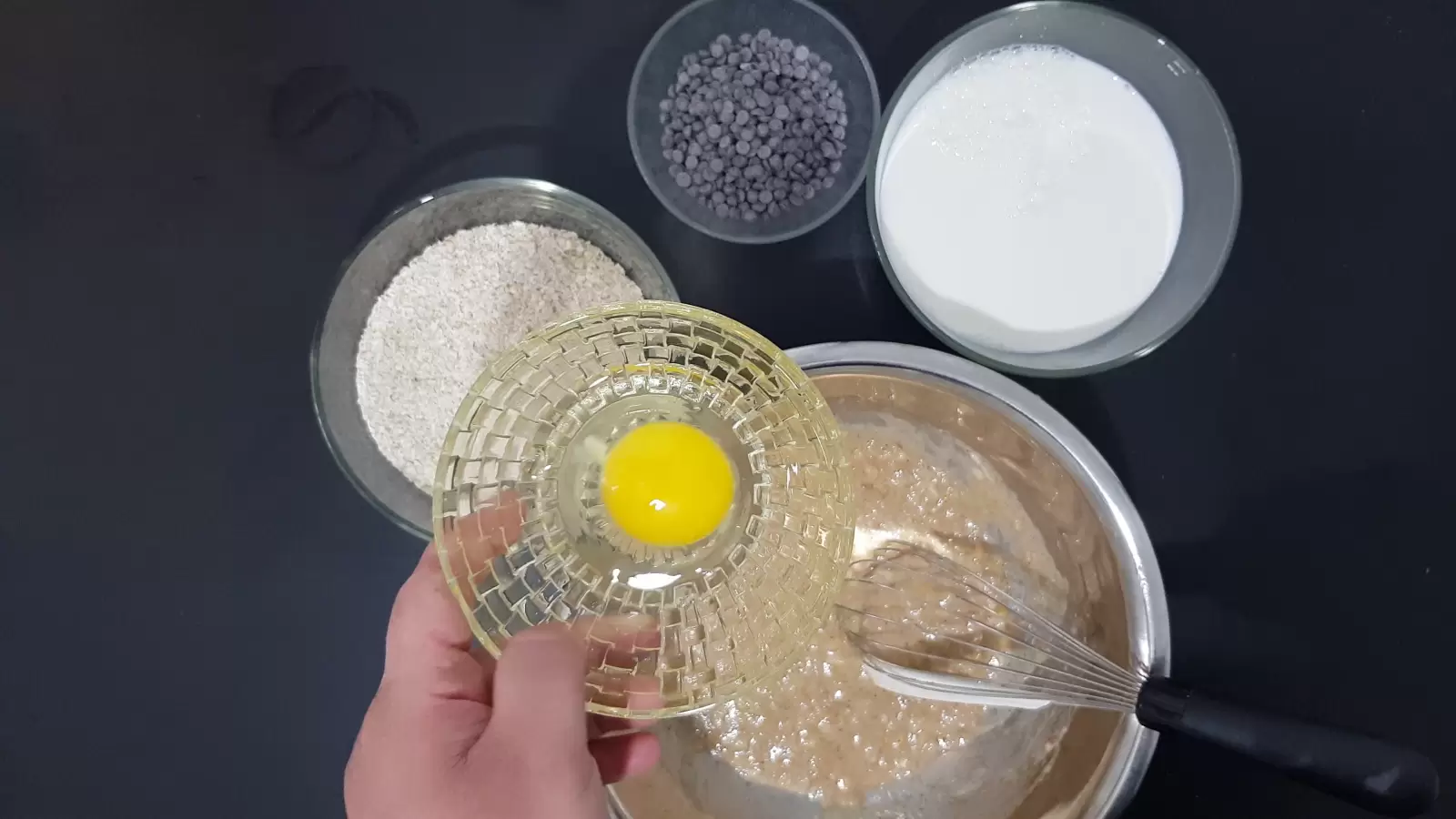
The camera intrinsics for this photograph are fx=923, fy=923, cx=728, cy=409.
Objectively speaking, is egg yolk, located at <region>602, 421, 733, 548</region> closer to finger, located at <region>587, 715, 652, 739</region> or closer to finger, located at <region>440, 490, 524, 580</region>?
finger, located at <region>440, 490, 524, 580</region>

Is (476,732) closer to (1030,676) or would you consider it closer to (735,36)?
(1030,676)

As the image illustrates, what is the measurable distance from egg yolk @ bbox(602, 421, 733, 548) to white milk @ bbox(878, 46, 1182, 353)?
11.9 inches

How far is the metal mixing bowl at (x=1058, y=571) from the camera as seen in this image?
0.67m

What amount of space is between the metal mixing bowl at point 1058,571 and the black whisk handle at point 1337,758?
0.09 m

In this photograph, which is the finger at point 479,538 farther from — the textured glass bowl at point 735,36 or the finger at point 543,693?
the textured glass bowl at point 735,36

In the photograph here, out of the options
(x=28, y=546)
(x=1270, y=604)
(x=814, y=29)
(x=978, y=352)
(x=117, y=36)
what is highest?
(x=814, y=29)

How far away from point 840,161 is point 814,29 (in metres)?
0.12

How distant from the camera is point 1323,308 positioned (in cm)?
80

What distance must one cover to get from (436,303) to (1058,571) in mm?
565

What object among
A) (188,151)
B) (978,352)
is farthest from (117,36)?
(978,352)

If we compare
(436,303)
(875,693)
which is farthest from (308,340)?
(875,693)

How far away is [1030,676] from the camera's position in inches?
26.1

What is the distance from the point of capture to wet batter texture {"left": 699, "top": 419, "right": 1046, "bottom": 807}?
0.70 metres

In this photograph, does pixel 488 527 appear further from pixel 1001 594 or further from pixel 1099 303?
pixel 1099 303
